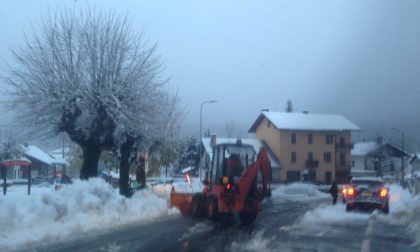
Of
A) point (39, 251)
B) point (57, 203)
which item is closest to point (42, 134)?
point (57, 203)

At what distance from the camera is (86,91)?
24125 mm

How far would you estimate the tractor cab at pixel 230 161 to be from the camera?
68.5ft

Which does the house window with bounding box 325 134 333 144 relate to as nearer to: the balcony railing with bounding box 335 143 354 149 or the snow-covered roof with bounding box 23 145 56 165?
the balcony railing with bounding box 335 143 354 149

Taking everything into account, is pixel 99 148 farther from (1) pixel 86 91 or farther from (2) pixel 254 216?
(2) pixel 254 216

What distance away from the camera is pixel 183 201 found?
22734mm

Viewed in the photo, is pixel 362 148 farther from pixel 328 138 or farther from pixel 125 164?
pixel 125 164

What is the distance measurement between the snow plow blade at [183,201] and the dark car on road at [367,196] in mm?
6624

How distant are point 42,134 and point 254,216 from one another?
10565mm

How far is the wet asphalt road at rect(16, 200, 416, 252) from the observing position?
512 inches

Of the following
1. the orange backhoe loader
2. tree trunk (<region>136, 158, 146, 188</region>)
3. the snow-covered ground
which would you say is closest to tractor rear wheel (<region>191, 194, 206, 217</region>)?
the orange backhoe loader

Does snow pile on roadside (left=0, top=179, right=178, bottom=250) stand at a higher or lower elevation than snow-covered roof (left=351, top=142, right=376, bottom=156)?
lower

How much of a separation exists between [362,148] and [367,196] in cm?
6095

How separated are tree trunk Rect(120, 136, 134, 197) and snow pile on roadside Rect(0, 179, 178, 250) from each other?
5395 millimetres

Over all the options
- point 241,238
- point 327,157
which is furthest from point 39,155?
point 241,238
